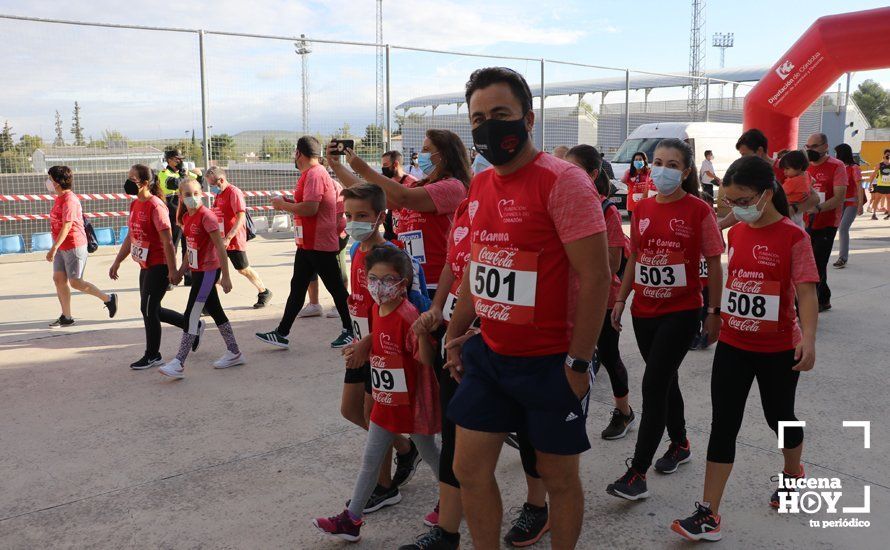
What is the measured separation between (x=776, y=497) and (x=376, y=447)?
6.59 ft

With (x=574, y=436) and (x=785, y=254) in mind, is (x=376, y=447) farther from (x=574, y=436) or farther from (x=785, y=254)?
(x=785, y=254)

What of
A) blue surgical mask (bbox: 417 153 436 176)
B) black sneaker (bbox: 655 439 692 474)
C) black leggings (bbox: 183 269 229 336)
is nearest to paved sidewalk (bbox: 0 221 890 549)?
black sneaker (bbox: 655 439 692 474)

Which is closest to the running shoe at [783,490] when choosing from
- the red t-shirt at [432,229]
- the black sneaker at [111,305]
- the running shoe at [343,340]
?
the red t-shirt at [432,229]

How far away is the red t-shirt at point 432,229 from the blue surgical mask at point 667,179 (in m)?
1.01

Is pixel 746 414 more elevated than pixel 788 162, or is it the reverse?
pixel 788 162

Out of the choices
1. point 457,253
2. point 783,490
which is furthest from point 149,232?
point 783,490

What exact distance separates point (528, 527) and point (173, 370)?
3.43 metres

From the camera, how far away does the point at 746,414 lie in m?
4.75

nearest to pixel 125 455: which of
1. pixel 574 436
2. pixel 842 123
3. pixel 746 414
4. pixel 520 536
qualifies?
pixel 520 536

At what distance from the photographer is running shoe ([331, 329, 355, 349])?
6555mm

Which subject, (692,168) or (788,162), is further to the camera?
(788,162)

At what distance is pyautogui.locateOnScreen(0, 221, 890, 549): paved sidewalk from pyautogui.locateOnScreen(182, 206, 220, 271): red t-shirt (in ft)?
2.94

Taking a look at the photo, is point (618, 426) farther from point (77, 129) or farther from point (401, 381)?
point (77, 129)

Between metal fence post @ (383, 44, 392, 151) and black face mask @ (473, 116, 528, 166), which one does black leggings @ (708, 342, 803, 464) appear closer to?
black face mask @ (473, 116, 528, 166)
